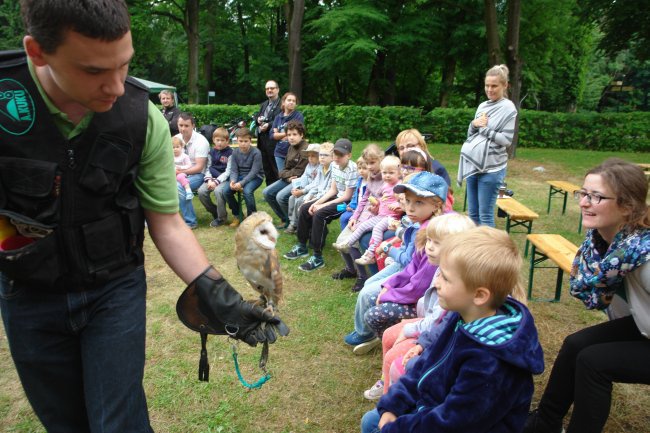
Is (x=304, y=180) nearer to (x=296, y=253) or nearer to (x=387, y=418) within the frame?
(x=296, y=253)

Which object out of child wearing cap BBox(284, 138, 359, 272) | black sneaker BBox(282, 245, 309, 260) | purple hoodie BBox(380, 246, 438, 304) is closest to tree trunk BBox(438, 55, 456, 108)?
child wearing cap BBox(284, 138, 359, 272)

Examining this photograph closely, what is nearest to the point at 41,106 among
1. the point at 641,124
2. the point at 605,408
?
the point at 605,408

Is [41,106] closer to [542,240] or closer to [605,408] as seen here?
[605,408]

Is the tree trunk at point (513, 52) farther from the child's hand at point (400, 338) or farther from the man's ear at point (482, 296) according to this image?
the man's ear at point (482, 296)

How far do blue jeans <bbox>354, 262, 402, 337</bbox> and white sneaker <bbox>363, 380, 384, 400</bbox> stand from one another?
1.40 feet

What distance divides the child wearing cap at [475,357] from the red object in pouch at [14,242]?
1.34 metres

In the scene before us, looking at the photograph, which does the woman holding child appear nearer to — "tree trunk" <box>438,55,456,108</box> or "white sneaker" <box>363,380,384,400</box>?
"white sneaker" <box>363,380,384,400</box>

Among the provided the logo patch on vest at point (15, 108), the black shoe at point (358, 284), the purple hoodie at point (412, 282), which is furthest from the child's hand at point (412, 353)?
the black shoe at point (358, 284)

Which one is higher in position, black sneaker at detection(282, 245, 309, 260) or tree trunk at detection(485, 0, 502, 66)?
tree trunk at detection(485, 0, 502, 66)

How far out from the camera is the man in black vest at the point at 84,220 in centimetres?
117

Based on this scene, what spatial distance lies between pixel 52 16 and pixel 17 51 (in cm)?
36

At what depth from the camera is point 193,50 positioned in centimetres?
2170

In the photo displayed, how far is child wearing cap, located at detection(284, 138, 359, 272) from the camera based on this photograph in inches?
199

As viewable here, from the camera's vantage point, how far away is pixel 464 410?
1512 mm
